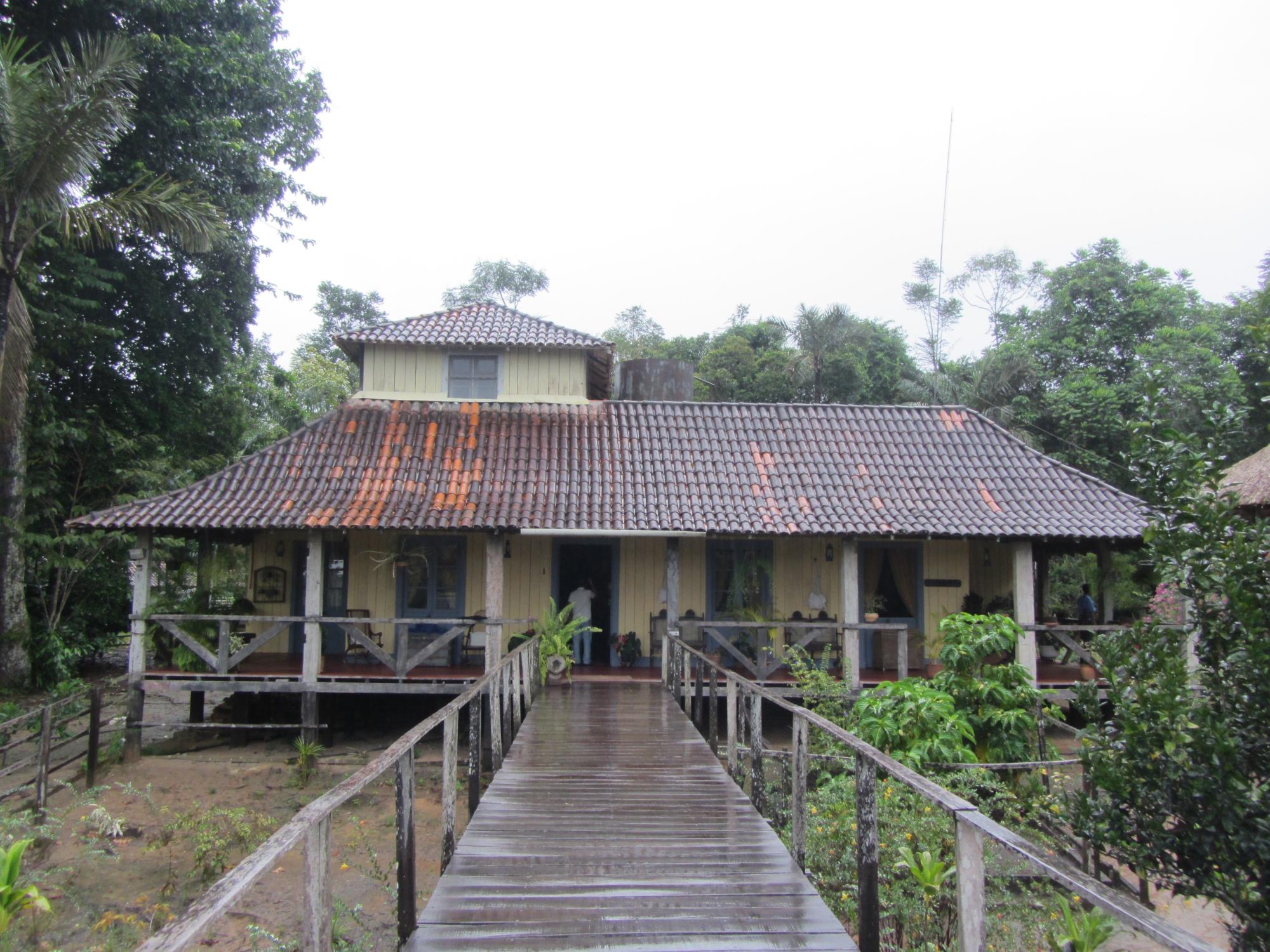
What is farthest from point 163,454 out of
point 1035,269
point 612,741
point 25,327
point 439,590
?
point 1035,269

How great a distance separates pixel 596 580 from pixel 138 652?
703cm

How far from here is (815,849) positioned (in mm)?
6289

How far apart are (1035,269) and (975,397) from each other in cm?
1533

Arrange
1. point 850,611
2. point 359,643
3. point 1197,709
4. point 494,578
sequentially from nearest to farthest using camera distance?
1. point 1197,709
2. point 494,578
3. point 850,611
4. point 359,643

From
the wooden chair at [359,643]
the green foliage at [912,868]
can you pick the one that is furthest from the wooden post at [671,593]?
the green foliage at [912,868]

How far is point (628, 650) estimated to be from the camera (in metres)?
13.7

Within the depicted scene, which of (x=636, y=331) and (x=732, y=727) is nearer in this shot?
(x=732, y=727)

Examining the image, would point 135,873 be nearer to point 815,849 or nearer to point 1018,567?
point 815,849

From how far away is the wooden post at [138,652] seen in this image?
38.7 ft

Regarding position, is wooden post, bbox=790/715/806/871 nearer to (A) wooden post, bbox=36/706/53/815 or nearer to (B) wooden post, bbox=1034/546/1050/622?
(A) wooden post, bbox=36/706/53/815

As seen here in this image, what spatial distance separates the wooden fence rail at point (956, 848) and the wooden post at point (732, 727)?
1.14ft

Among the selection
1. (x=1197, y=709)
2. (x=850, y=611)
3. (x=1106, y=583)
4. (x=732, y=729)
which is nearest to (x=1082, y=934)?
(x=1197, y=709)

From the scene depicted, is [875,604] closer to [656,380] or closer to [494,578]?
[494,578]

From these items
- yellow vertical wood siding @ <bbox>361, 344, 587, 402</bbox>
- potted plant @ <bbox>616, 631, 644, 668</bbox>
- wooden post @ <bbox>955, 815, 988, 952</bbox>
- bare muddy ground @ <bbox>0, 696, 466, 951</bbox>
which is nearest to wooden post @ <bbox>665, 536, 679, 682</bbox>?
potted plant @ <bbox>616, 631, 644, 668</bbox>
